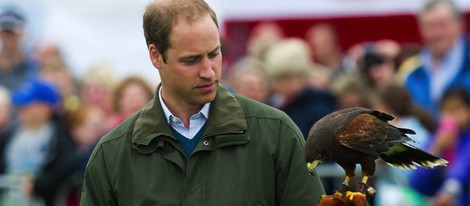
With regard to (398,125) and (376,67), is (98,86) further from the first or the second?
(398,125)

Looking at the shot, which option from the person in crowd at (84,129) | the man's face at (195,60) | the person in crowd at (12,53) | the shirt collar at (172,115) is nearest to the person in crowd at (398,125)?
the person in crowd at (84,129)

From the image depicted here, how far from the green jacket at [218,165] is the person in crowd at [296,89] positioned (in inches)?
177

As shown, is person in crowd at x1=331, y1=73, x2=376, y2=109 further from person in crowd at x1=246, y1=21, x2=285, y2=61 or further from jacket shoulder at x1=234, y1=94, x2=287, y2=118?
jacket shoulder at x1=234, y1=94, x2=287, y2=118

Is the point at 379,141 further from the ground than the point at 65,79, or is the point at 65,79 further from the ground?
the point at 379,141

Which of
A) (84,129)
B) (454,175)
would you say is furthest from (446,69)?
(84,129)

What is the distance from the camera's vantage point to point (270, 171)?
5055 mm

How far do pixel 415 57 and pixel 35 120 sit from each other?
10.9 ft

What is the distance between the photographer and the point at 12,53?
40.6 ft

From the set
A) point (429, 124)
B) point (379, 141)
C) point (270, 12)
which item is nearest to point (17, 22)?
point (270, 12)

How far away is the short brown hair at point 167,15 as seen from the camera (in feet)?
16.3

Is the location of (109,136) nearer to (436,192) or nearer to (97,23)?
(436,192)

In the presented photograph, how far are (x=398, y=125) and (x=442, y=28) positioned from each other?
3.42ft

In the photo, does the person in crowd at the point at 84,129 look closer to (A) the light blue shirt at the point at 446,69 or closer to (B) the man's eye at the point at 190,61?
(A) the light blue shirt at the point at 446,69

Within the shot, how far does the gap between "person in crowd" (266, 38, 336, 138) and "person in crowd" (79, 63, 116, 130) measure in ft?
5.37
